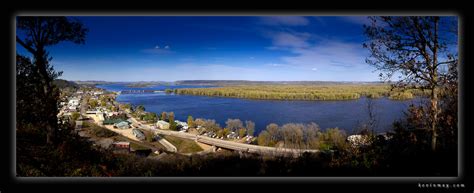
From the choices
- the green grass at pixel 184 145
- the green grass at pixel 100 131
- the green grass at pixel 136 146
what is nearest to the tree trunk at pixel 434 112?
the green grass at pixel 184 145

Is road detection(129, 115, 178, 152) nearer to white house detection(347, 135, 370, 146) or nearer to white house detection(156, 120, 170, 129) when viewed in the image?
white house detection(156, 120, 170, 129)

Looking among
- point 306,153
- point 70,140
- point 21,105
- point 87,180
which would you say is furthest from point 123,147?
point 306,153

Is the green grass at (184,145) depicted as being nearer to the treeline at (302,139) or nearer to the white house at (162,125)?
the white house at (162,125)

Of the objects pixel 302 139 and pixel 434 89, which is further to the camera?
pixel 302 139

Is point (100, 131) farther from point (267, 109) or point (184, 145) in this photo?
point (267, 109)

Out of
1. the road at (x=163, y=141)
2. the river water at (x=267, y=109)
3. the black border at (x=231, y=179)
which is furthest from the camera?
the river water at (x=267, y=109)

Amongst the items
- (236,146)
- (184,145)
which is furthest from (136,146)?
(236,146)

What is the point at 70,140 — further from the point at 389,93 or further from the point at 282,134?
the point at 389,93
